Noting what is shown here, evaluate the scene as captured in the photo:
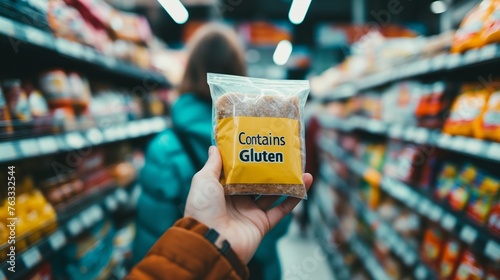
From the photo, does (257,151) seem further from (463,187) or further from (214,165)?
(463,187)

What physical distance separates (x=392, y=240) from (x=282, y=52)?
7415 millimetres

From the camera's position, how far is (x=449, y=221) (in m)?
1.51

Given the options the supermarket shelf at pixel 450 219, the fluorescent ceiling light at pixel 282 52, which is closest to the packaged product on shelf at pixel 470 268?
the supermarket shelf at pixel 450 219

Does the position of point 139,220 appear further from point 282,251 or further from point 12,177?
point 282,251

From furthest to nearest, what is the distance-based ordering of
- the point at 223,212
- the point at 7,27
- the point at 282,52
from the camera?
the point at 282,52
the point at 7,27
the point at 223,212

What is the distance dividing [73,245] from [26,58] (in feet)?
3.09

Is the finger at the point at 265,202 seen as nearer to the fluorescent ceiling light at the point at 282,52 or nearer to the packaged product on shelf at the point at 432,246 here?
the packaged product on shelf at the point at 432,246

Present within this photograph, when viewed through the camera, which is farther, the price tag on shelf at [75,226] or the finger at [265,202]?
the price tag on shelf at [75,226]

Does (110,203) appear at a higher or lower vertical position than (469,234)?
lower

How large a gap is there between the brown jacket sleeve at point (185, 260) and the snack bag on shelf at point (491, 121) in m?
1.18

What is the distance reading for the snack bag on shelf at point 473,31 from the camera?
1.40 meters

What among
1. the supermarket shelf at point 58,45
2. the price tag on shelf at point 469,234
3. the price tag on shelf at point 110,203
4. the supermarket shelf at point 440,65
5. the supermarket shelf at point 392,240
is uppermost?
the supermarket shelf at point 58,45

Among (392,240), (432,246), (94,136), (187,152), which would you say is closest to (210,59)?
(187,152)

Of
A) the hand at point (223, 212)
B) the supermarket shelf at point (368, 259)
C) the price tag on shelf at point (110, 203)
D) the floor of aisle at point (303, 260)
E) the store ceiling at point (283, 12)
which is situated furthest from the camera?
the store ceiling at point (283, 12)
